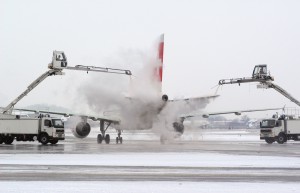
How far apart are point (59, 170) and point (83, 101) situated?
29.8m

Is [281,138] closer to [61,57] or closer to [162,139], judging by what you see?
[162,139]

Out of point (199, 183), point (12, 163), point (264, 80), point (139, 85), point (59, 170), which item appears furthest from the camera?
point (264, 80)

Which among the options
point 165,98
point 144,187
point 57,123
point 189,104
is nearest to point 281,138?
point 189,104

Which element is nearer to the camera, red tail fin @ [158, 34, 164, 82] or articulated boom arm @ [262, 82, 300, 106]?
red tail fin @ [158, 34, 164, 82]

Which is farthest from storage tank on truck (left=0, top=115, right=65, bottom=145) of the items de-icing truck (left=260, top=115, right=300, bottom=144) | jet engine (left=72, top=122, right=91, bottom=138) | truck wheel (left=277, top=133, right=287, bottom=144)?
truck wheel (left=277, top=133, right=287, bottom=144)

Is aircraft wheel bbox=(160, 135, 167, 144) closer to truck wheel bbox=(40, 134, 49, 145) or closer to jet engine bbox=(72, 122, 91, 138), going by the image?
jet engine bbox=(72, 122, 91, 138)

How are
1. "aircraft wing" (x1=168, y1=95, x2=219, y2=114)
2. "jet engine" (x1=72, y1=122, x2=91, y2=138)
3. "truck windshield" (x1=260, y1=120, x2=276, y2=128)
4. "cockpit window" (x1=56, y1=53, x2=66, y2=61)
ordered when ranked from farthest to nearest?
"truck windshield" (x1=260, y1=120, x2=276, y2=128) → "jet engine" (x1=72, y1=122, x2=91, y2=138) → "cockpit window" (x1=56, y1=53, x2=66, y2=61) → "aircraft wing" (x1=168, y1=95, x2=219, y2=114)

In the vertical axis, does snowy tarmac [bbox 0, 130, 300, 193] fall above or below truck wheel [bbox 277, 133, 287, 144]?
below

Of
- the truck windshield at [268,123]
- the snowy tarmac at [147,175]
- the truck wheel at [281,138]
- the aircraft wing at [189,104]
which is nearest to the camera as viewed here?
→ the snowy tarmac at [147,175]

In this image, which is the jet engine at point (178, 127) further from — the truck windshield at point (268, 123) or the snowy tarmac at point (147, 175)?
the snowy tarmac at point (147, 175)

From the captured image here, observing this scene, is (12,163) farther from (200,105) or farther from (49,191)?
(200,105)

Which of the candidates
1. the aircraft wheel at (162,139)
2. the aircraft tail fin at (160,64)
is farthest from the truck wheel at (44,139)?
the aircraft tail fin at (160,64)

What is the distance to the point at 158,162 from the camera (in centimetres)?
2653

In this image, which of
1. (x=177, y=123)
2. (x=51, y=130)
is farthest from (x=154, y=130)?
(x=51, y=130)
